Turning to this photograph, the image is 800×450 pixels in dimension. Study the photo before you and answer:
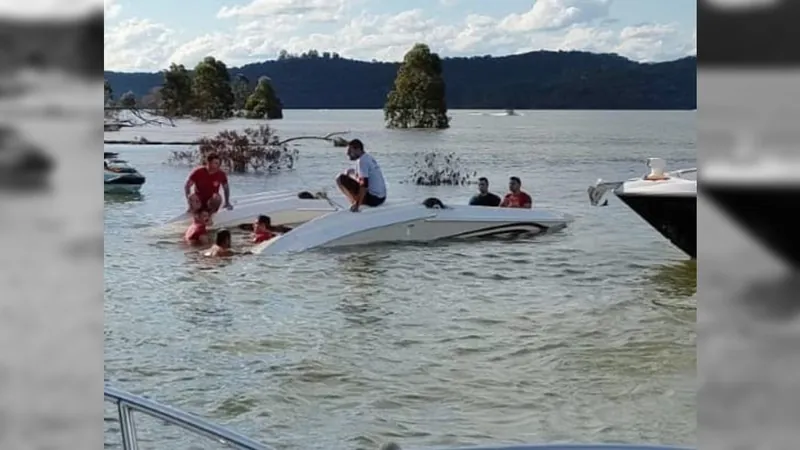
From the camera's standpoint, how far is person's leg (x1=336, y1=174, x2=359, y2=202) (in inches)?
165

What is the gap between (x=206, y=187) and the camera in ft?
13.9

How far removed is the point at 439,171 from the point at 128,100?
4.12ft

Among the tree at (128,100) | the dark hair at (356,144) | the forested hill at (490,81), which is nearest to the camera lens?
the tree at (128,100)

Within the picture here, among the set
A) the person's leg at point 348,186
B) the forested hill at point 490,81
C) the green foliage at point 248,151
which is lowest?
the person's leg at point 348,186

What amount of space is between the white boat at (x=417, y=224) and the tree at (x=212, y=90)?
0.58m

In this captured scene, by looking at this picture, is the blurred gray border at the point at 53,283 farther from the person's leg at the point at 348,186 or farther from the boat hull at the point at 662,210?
the person's leg at the point at 348,186

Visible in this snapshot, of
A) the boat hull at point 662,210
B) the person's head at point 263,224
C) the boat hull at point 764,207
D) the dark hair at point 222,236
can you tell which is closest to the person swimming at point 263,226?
the person's head at point 263,224

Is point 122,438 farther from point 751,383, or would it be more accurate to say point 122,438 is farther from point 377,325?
point 377,325

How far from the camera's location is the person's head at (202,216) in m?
4.20

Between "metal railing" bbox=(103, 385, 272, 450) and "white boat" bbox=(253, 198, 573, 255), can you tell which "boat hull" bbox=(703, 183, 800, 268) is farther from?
"white boat" bbox=(253, 198, 573, 255)

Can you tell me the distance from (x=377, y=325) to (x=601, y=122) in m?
1.25

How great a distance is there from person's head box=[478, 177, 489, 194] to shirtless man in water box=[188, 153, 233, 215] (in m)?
1.04

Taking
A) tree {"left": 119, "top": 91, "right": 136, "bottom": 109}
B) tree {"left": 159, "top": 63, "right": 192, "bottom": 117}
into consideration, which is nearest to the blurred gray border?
tree {"left": 119, "top": 91, "right": 136, "bottom": 109}

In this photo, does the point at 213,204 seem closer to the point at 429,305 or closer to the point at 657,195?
the point at 429,305
